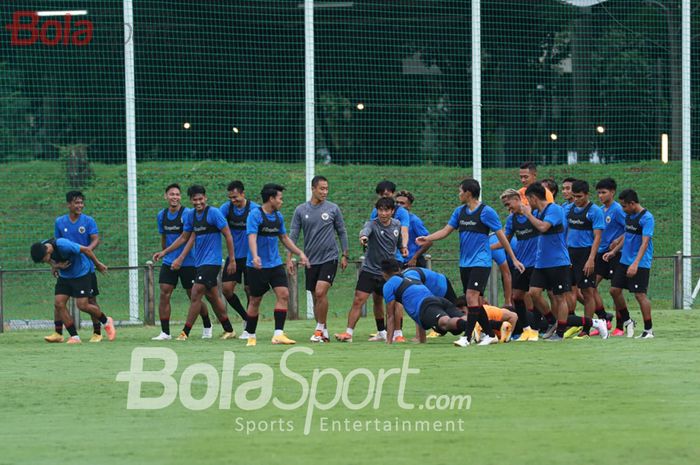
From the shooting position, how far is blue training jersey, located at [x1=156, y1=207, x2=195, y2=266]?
17891mm

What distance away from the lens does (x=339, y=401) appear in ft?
33.4

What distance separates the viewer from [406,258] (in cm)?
1720

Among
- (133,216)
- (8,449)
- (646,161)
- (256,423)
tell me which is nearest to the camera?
(8,449)

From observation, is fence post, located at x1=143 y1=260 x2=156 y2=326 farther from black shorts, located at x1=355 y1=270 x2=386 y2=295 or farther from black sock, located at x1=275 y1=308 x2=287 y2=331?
black shorts, located at x1=355 y1=270 x2=386 y2=295

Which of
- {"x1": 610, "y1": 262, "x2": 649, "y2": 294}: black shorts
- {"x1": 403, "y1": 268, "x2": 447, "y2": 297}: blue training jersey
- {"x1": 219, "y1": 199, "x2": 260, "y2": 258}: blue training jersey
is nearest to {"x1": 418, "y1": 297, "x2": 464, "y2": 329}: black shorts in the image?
{"x1": 403, "y1": 268, "x2": 447, "y2": 297}: blue training jersey

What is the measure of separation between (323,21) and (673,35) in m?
8.06

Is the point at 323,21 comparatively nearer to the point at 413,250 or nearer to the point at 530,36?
the point at 530,36

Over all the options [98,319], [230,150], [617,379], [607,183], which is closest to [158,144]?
[230,150]

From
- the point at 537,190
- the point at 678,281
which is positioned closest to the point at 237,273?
the point at 537,190

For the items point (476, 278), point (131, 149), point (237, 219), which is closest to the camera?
point (476, 278)

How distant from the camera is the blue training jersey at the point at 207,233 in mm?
17031

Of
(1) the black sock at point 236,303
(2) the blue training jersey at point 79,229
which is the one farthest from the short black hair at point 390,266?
(2) the blue training jersey at point 79,229

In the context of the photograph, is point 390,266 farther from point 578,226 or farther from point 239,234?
point 578,226

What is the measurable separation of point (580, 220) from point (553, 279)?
1367 mm
